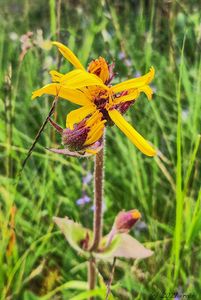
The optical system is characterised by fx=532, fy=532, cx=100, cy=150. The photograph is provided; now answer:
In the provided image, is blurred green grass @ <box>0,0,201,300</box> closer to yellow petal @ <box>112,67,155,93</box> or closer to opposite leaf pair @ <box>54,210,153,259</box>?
opposite leaf pair @ <box>54,210,153,259</box>

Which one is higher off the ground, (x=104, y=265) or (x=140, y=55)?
(x=140, y=55)

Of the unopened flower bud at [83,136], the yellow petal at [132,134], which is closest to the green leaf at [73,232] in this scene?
the unopened flower bud at [83,136]

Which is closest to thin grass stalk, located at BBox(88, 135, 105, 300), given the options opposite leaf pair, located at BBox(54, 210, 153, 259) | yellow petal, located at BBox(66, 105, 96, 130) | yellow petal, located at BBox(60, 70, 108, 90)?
opposite leaf pair, located at BBox(54, 210, 153, 259)

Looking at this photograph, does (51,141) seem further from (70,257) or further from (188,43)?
(188,43)

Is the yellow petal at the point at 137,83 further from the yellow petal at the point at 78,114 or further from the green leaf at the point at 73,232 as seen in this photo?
the green leaf at the point at 73,232

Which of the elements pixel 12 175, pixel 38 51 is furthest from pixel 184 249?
pixel 38 51
